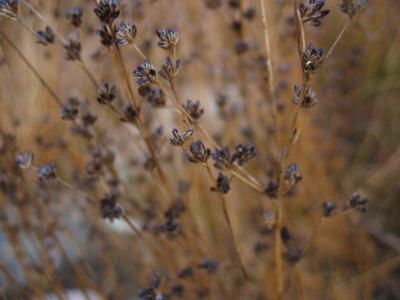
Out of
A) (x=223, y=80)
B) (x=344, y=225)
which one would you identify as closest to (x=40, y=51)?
(x=223, y=80)

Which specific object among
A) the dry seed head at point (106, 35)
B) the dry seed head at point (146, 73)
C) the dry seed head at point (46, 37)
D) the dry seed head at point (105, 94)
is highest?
the dry seed head at point (46, 37)

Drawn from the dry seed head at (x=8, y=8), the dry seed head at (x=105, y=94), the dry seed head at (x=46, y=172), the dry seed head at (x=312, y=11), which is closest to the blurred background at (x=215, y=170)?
the dry seed head at (x=46, y=172)

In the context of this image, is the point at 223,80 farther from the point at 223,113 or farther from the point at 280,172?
the point at 280,172

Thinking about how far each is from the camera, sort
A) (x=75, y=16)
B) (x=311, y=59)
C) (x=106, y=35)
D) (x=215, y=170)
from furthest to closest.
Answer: (x=215, y=170) → (x=75, y=16) → (x=106, y=35) → (x=311, y=59)

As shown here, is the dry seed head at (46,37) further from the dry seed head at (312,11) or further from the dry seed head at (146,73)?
the dry seed head at (312,11)

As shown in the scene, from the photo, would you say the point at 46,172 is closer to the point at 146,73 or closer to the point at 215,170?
the point at 146,73

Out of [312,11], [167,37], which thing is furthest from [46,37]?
[312,11]

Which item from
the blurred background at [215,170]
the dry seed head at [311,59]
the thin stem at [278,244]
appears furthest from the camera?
the blurred background at [215,170]

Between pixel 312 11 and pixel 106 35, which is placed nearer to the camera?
pixel 312 11

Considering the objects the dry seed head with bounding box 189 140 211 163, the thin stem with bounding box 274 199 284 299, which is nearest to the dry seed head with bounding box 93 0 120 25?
the dry seed head with bounding box 189 140 211 163
